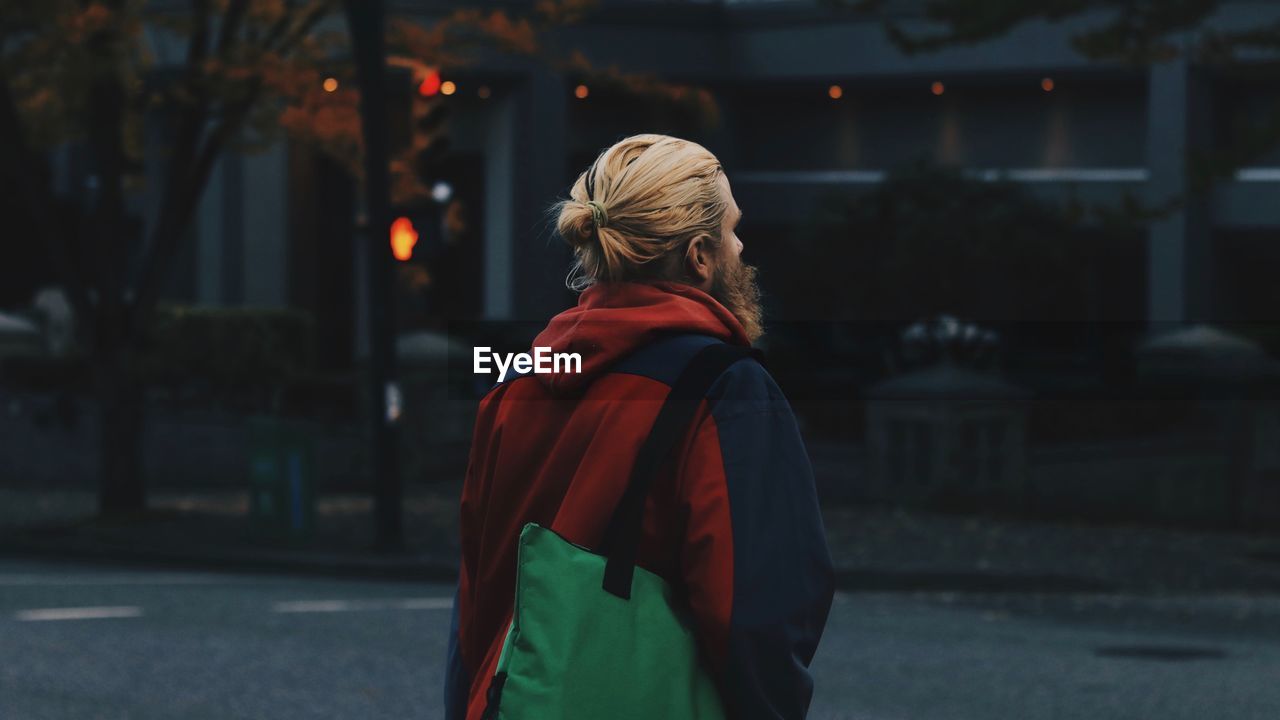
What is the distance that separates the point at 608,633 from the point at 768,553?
0.24 metres

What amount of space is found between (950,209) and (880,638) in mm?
21174

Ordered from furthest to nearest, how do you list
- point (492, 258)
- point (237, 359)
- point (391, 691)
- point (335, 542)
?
1. point (492, 258)
2. point (237, 359)
3. point (335, 542)
4. point (391, 691)

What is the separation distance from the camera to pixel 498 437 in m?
2.82

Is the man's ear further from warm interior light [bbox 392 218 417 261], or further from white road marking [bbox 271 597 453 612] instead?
warm interior light [bbox 392 218 417 261]

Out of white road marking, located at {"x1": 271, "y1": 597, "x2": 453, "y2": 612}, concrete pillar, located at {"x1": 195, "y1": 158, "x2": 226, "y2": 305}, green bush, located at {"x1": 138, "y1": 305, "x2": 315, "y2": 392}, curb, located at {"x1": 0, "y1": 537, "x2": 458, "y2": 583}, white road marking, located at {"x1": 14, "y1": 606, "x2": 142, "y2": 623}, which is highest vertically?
concrete pillar, located at {"x1": 195, "y1": 158, "x2": 226, "y2": 305}

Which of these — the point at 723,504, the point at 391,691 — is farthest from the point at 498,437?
the point at 391,691

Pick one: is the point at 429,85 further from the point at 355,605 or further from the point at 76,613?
the point at 76,613

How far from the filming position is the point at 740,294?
9.27 ft

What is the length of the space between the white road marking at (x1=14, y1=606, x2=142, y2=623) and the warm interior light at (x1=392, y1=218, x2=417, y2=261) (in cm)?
434

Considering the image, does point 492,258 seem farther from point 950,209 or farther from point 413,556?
point 413,556

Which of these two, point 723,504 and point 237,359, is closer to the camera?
point 723,504

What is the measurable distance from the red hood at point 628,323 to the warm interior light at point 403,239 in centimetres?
1193

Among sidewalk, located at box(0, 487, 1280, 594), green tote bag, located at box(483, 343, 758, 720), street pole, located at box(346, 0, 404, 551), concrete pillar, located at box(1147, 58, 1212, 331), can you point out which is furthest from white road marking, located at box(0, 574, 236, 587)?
concrete pillar, located at box(1147, 58, 1212, 331)

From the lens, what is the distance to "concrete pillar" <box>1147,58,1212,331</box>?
3388 centimetres
